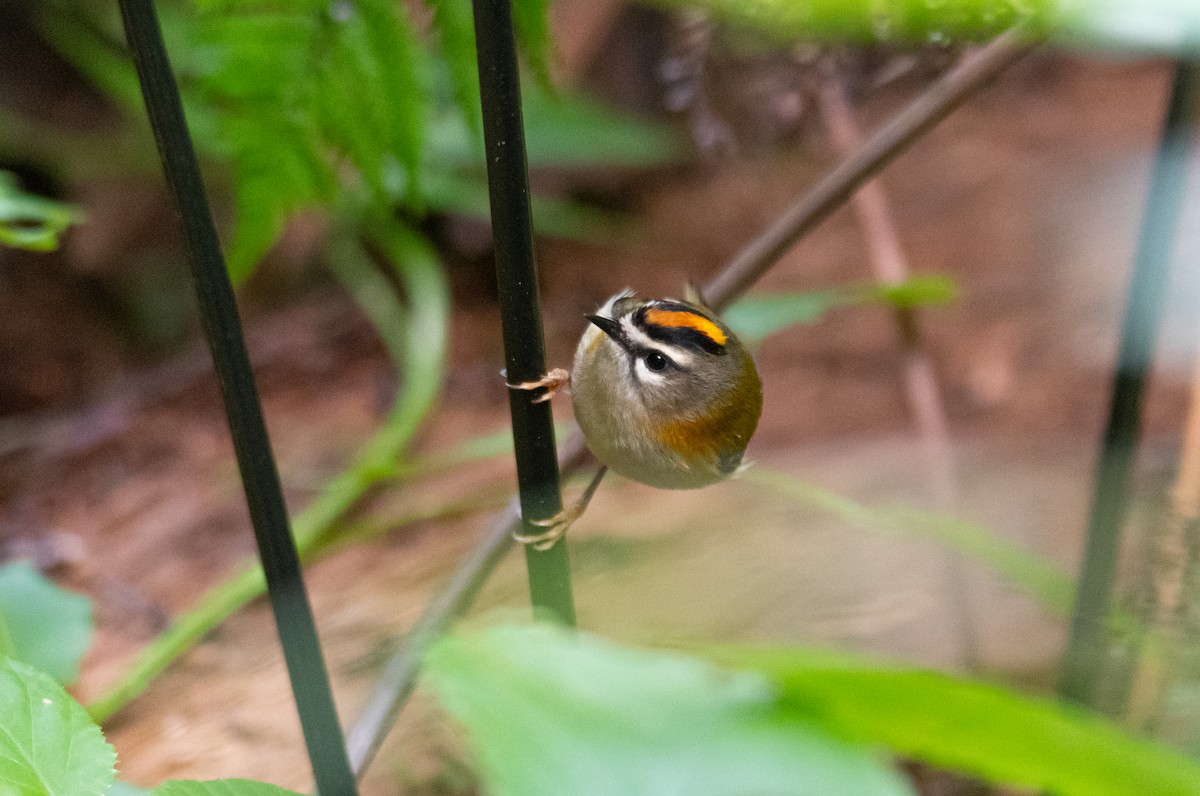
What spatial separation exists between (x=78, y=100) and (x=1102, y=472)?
8.59ft

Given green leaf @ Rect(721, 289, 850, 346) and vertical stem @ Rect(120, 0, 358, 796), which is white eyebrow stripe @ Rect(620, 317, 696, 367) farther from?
vertical stem @ Rect(120, 0, 358, 796)

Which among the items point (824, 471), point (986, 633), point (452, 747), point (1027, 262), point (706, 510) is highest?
point (1027, 262)

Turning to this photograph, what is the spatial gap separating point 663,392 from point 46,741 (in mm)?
799

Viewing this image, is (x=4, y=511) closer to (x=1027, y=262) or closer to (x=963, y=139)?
(x=1027, y=262)

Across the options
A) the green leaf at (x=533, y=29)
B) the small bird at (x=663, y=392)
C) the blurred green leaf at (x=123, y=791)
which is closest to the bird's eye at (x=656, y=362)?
the small bird at (x=663, y=392)

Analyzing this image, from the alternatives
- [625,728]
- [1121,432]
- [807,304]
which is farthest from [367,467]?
[625,728]

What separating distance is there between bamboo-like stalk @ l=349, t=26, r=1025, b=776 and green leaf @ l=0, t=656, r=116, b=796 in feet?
1.18

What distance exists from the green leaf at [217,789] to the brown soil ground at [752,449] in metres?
0.39

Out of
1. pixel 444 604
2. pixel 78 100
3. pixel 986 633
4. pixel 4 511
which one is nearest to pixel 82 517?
pixel 4 511

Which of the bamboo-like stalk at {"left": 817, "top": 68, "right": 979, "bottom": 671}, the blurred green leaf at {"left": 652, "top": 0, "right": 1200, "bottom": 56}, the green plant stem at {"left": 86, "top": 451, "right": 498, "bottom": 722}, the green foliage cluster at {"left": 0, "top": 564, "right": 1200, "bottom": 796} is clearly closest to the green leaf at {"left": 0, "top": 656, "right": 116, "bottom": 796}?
the green foliage cluster at {"left": 0, "top": 564, "right": 1200, "bottom": 796}

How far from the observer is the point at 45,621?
1.05 m

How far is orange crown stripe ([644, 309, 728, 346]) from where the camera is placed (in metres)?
1.19

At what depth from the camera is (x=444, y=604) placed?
40.4 inches

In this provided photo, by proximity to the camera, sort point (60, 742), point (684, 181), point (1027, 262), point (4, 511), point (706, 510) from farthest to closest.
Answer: point (684, 181)
point (1027, 262)
point (4, 511)
point (706, 510)
point (60, 742)
